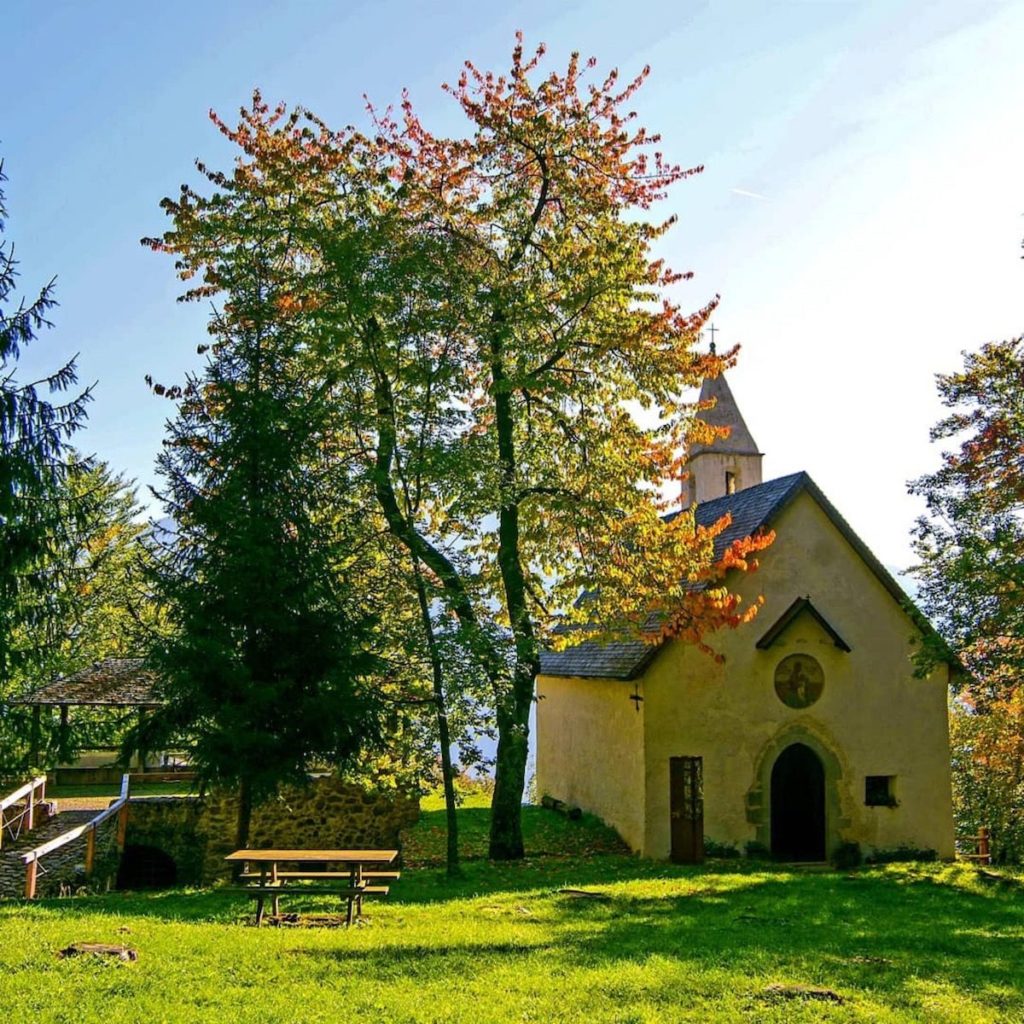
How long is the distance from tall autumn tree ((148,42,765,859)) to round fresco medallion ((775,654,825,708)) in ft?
7.33

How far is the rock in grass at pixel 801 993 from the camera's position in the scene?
766 cm

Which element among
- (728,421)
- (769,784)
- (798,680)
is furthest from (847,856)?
(728,421)

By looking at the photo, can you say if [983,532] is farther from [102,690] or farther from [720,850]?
[102,690]

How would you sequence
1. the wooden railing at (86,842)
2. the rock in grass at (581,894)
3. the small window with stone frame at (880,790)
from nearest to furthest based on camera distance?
the rock in grass at (581,894) → the wooden railing at (86,842) → the small window with stone frame at (880,790)

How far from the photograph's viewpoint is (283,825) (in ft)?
59.6

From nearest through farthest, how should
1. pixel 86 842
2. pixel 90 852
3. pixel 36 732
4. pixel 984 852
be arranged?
pixel 90 852, pixel 86 842, pixel 36 732, pixel 984 852

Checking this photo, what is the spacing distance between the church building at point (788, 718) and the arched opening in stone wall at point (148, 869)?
927 cm

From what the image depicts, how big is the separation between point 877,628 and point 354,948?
14938mm

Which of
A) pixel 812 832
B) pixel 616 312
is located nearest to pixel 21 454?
pixel 616 312

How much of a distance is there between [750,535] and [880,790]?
6370 mm

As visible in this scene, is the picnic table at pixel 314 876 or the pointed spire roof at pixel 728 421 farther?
the pointed spire roof at pixel 728 421

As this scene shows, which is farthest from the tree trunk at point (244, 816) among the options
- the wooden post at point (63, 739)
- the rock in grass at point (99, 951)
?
the wooden post at point (63, 739)

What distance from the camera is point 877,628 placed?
20547 millimetres

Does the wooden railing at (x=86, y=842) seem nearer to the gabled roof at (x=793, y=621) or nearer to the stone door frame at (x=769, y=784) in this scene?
the stone door frame at (x=769, y=784)
